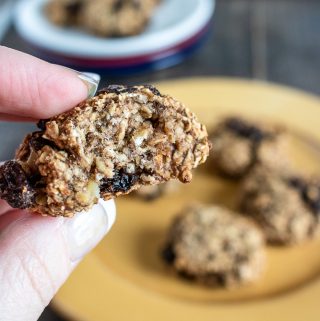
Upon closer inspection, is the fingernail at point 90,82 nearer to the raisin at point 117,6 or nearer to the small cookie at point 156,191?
the small cookie at point 156,191

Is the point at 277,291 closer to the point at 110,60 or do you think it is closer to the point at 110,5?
the point at 110,60

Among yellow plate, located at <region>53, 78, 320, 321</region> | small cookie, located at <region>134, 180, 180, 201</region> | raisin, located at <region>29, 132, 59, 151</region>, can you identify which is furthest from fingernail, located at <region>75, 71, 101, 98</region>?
small cookie, located at <region>134, 180, 180, 201</region>

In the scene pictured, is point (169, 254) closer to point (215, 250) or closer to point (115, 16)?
point (215, 250)

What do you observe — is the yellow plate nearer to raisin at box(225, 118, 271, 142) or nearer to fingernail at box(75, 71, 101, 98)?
raisin at box(225, 118, 271, 142)

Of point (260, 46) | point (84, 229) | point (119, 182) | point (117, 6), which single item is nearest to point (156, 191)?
point (84, 229)

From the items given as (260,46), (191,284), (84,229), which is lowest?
(191,284)

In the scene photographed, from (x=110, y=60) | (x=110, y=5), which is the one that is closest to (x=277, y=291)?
(x=110, y=60)
